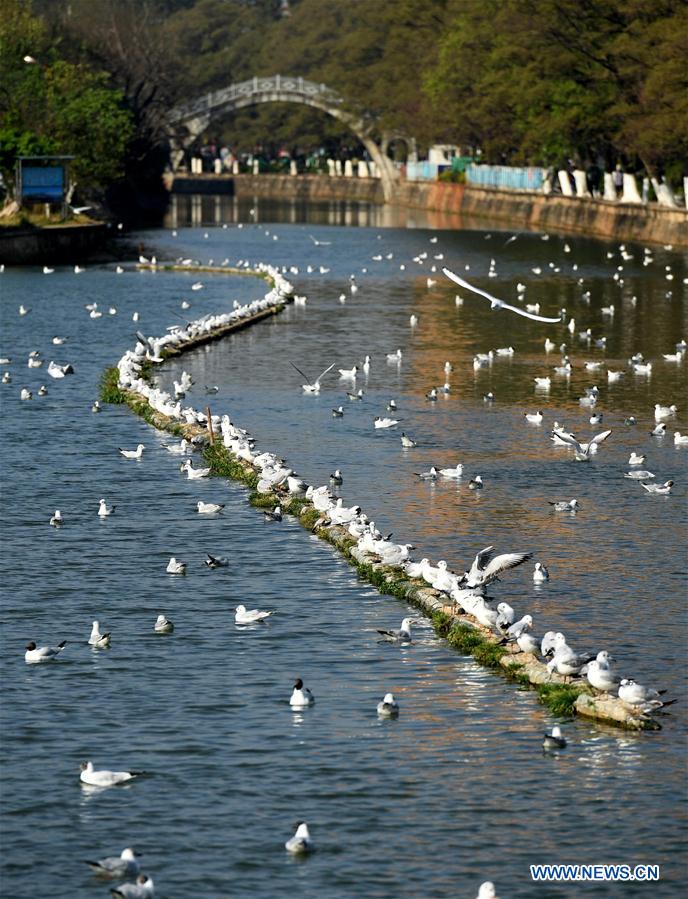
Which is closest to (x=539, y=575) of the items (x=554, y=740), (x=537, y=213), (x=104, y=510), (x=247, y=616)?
(x=247, y=616)

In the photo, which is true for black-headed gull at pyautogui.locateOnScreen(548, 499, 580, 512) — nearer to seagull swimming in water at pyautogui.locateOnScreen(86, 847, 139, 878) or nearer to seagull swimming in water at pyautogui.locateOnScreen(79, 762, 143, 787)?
seagull swimming in water at pyautogui.locateOnScreen(79, 762, 143, 787)

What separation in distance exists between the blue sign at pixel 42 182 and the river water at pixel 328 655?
46353 millimetres

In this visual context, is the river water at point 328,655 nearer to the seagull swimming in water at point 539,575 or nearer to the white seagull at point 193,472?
the seagull swimming in water at point 539,575

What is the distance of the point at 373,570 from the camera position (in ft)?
79.0

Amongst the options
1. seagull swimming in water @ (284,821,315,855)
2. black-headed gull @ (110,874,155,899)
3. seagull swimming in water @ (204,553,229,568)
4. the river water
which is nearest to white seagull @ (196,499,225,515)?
the river water

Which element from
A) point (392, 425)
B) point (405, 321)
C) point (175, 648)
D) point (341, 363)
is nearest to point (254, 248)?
point (405, 321)

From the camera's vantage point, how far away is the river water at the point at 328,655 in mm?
15891

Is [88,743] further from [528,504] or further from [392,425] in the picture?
[392,425]

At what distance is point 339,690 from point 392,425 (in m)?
16.4

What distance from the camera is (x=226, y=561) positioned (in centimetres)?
2492

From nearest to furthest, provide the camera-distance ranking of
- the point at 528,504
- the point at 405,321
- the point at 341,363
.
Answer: the point at 528,504 < the point at 341,363 < the point at 405,321

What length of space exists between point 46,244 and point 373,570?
63.0m

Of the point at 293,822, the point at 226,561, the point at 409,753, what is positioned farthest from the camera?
the point at 226,561

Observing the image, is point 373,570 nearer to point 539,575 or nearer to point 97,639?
point 539,575
